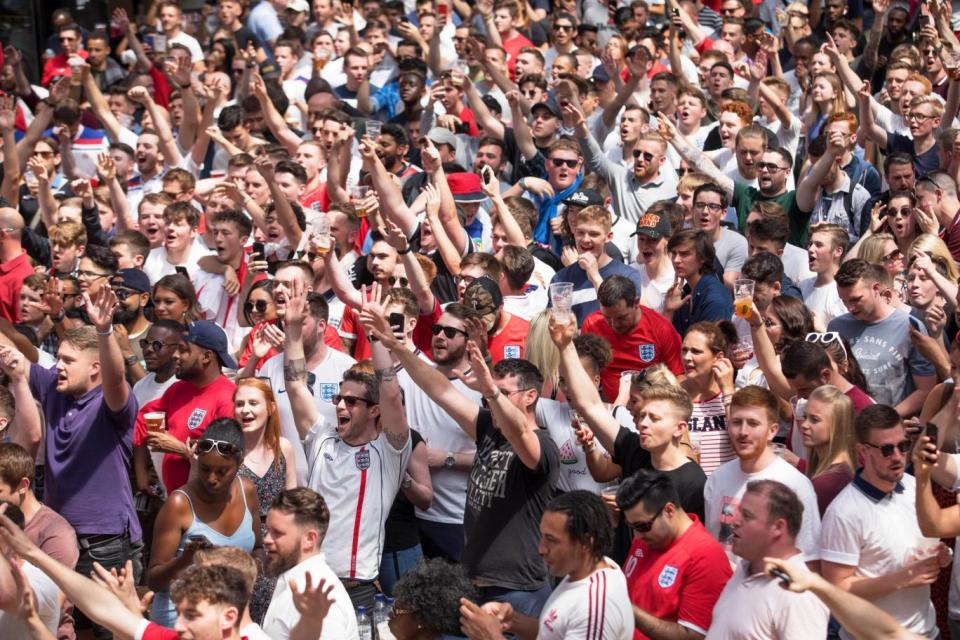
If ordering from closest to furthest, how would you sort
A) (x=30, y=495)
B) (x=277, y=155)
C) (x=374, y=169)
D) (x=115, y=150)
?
(x=30, y=495) < (x=374, y=169) < (x=277, y=155) < (x=115, y=150)

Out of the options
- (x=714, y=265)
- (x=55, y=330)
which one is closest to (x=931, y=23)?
(x=714, y=265)

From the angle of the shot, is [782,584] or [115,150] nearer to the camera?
[782,584]

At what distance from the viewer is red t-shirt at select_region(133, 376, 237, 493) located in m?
6.85

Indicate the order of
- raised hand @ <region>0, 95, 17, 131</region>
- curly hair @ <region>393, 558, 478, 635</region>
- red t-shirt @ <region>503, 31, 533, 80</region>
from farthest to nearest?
red t-shirt @ <region>503, 31, 533, 80</region> < raised hand @ <region>0, 95, 17, 131</region> < curly hair @ <region>393, 558, 478, 635</region>

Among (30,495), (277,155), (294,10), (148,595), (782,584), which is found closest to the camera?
(782,584)

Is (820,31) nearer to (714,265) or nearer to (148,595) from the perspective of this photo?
(714,265)

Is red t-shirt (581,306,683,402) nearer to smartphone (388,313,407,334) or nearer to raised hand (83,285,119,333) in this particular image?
smartphone (388,313,407,334)

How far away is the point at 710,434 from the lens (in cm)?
682

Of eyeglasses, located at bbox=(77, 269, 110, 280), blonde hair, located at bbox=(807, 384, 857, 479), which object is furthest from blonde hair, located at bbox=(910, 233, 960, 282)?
eyeglasses, located at bbox=(77, 269, 110, 280)

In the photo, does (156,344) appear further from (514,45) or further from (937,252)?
(514,45)

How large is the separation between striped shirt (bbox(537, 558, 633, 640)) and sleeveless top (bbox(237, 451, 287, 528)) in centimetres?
191

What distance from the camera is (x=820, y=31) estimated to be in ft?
47.8

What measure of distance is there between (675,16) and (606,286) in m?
6.70

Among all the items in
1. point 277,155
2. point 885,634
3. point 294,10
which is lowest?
point 294,10
